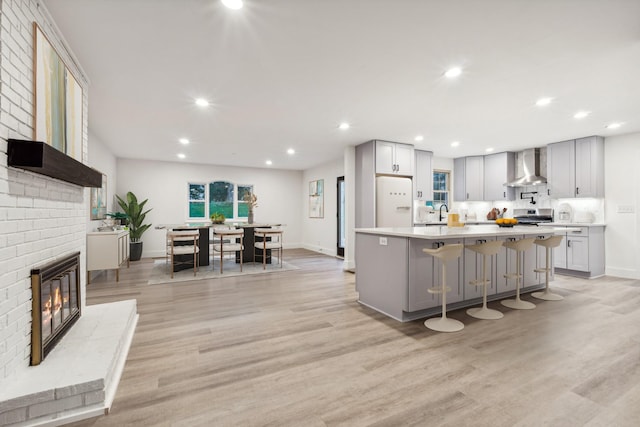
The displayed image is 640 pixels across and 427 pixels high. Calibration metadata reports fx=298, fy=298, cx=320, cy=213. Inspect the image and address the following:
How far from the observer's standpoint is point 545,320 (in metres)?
3.21

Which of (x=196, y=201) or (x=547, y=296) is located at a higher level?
(x=196, y=201)

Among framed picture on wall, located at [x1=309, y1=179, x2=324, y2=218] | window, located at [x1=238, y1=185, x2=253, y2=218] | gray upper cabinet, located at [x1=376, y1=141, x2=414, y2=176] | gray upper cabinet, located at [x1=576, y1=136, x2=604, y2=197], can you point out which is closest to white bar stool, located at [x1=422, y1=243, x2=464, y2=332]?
gray upper cabinet, located at [x1=376, y1=141, x2=414, y2=176]

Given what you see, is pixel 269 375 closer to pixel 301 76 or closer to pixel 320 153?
pixel 301 76

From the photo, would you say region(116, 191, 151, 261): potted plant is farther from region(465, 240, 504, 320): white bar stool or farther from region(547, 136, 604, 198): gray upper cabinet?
region(547, 136, 604, 198): gray upper cabinet

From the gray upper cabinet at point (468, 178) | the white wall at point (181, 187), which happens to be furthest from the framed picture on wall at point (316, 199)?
the gray upper cabinet at point (468, 178)

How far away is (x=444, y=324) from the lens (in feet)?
9.99

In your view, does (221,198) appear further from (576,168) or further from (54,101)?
(576,168)

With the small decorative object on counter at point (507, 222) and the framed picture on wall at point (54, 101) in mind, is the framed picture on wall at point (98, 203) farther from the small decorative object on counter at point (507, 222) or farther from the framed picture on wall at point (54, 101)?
the small decorative object on counter at point (507, 222)

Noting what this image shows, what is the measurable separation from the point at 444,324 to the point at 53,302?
11.0 ft

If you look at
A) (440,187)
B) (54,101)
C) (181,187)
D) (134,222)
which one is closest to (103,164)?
(134,222)

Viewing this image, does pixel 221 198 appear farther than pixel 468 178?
Yes

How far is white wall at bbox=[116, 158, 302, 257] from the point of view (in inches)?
302

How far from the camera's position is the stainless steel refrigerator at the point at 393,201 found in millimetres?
5719

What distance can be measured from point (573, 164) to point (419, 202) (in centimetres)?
295
